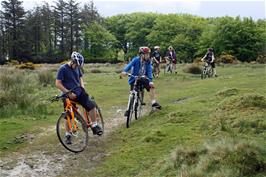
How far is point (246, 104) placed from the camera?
1151 cm

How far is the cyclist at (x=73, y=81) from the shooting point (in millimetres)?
9414

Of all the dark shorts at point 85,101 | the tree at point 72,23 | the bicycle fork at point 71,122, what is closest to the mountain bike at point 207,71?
the dark shorts at point 85,101

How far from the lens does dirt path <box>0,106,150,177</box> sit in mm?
8070

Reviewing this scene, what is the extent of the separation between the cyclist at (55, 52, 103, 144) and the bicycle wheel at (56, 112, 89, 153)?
11 centimetres

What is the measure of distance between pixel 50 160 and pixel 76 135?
103 cm

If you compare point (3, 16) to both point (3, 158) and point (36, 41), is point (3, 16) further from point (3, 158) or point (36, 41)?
point (3, 158)

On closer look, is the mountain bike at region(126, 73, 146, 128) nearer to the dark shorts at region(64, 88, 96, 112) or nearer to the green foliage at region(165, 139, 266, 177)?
the dark shorts at region(64, 88, 96, 112)

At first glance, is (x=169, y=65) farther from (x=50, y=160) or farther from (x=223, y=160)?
(x=223, y=160)

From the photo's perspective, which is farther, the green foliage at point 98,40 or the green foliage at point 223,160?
the green foliage at point 98,40

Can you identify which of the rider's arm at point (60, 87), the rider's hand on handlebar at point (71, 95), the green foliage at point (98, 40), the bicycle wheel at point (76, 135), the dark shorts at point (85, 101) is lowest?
the bicycle wheel at point (76, 135)

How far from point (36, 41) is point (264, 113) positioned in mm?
73634

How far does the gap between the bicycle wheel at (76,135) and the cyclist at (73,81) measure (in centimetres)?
11

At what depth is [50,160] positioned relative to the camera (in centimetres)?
875

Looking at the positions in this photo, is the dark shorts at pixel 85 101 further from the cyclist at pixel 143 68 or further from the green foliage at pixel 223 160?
the green foliage at pixel 223 160
